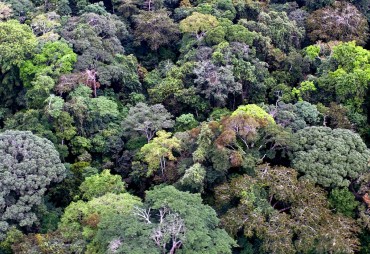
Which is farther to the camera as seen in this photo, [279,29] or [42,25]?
[279,29]

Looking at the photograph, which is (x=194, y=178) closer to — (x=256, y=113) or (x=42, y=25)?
(x=256, y=113)

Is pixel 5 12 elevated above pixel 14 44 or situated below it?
above

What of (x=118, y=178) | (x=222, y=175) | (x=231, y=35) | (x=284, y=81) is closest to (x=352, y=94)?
(x=284, y=81)

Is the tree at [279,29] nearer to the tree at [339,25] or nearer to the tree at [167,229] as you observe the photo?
the tree at [339,25]

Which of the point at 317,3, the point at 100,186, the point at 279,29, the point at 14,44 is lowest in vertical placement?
the point at 100,186

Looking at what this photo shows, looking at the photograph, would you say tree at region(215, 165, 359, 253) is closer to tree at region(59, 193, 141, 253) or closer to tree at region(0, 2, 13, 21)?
tree at region(59, 193, 141, 253)

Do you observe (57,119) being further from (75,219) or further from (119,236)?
(119,236)

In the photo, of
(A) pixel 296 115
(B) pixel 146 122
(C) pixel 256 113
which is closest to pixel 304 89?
(A) pixel 296 115

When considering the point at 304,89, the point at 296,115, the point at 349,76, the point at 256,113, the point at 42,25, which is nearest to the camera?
the point at 256,113
